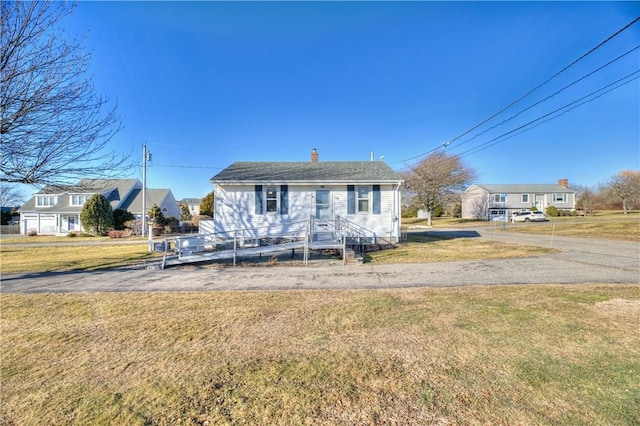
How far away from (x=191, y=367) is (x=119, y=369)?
79 centimetres

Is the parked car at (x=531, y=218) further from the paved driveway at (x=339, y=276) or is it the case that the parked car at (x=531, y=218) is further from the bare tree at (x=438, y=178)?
the paved driveway at (x=339, y=276)

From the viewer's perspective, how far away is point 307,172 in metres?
16.0

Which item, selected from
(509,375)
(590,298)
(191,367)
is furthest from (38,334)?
(590,298)

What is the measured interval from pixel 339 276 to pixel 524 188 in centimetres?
5557

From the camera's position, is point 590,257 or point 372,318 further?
point 590,257

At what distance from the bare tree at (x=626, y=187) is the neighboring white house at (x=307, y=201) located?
156ft

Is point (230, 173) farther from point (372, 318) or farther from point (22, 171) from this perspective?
point (372, 318)

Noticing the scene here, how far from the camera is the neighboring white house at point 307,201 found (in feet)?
48.4

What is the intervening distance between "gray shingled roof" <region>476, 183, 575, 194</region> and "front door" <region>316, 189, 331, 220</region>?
43089 millimetres

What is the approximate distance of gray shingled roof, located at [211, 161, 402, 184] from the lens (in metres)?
14.8

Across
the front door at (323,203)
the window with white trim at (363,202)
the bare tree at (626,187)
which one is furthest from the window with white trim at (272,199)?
the bare tree at (626,187)

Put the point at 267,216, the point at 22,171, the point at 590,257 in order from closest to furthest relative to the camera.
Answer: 1. the point at 22,171
2. the point at 590,257
3. the point at 267,216

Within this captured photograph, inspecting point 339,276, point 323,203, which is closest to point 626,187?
point 323,203

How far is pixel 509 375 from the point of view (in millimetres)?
3092
